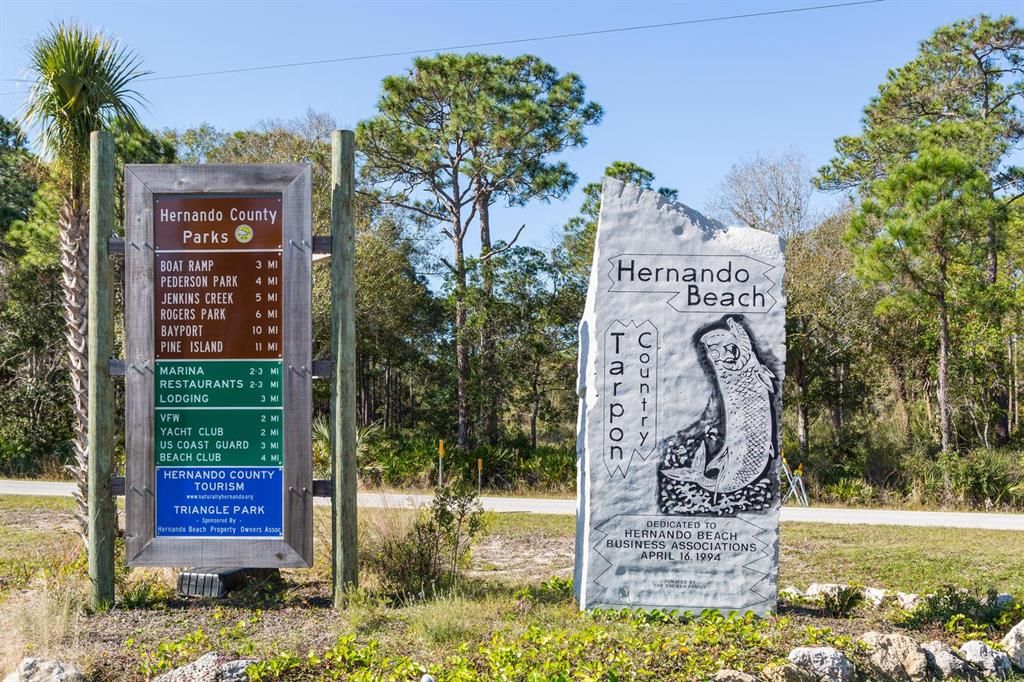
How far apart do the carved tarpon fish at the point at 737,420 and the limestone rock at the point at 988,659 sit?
5.75ft

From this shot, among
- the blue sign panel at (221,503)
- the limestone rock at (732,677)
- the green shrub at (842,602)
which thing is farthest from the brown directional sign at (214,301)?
the green shrub at (842,602)

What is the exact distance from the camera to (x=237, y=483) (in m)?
7.03

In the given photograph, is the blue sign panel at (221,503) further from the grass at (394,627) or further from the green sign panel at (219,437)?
the grass at (394,627)

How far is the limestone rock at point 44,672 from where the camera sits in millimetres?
5184

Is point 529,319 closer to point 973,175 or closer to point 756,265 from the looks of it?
point 973,175

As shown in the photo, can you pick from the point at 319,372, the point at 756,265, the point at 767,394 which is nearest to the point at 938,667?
the point at 767,394

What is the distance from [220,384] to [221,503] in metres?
0.87

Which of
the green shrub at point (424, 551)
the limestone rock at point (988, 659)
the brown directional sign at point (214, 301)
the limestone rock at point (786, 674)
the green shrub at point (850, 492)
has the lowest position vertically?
the green shrub at point (850, 492)

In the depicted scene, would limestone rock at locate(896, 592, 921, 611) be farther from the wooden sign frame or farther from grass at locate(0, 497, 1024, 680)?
the wooden sign frame

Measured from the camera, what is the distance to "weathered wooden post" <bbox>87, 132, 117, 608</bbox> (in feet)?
23.1

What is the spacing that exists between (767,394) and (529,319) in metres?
15.9

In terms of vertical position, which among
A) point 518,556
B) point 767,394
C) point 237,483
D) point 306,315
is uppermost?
point 306,315

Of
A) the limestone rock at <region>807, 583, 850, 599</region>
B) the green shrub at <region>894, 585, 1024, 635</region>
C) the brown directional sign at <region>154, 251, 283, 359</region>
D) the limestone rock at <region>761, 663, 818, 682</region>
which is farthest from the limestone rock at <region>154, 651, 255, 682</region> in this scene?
the green shrub at <region>894, 585, 1024, 635</region>

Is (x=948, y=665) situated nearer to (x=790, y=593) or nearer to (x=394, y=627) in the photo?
(x=790, y=593)
